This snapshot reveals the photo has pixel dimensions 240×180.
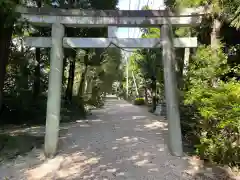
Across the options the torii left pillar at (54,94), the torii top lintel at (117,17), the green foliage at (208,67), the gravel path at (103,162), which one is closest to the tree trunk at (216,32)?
the green foliage at (208,67)

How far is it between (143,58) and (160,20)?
8808 mm

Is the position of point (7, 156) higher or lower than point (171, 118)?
lower

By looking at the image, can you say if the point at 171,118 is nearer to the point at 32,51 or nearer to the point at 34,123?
the point at 34,123

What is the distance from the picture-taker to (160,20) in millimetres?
5480

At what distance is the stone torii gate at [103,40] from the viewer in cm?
531

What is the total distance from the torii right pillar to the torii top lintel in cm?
25

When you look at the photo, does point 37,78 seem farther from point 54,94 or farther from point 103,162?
point 103,162

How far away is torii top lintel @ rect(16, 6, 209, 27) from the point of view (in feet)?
17.5

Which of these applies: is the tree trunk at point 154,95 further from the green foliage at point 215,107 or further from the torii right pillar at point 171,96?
the torii right pillar at point 171,96

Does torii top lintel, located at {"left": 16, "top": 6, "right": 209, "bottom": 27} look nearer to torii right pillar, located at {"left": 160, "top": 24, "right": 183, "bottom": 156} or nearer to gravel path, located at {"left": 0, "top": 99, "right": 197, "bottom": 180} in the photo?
torii right pillar, located at {"left": 160, "top": 24, "right": 183, "bottom": 156}

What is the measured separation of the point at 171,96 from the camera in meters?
5.41

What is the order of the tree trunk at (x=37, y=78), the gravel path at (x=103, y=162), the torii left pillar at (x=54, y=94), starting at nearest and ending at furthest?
the gravel path at (x=103, y=162)
the torii left pillar at (x=54, y=94)
the tree trunk at (x=37, y=78)

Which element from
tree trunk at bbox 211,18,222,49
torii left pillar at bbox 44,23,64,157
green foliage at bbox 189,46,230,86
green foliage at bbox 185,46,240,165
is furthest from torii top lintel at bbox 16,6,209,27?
green foliage at bbox 185,46,240,165

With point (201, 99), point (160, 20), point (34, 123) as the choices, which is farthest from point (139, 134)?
point (34, 123)
